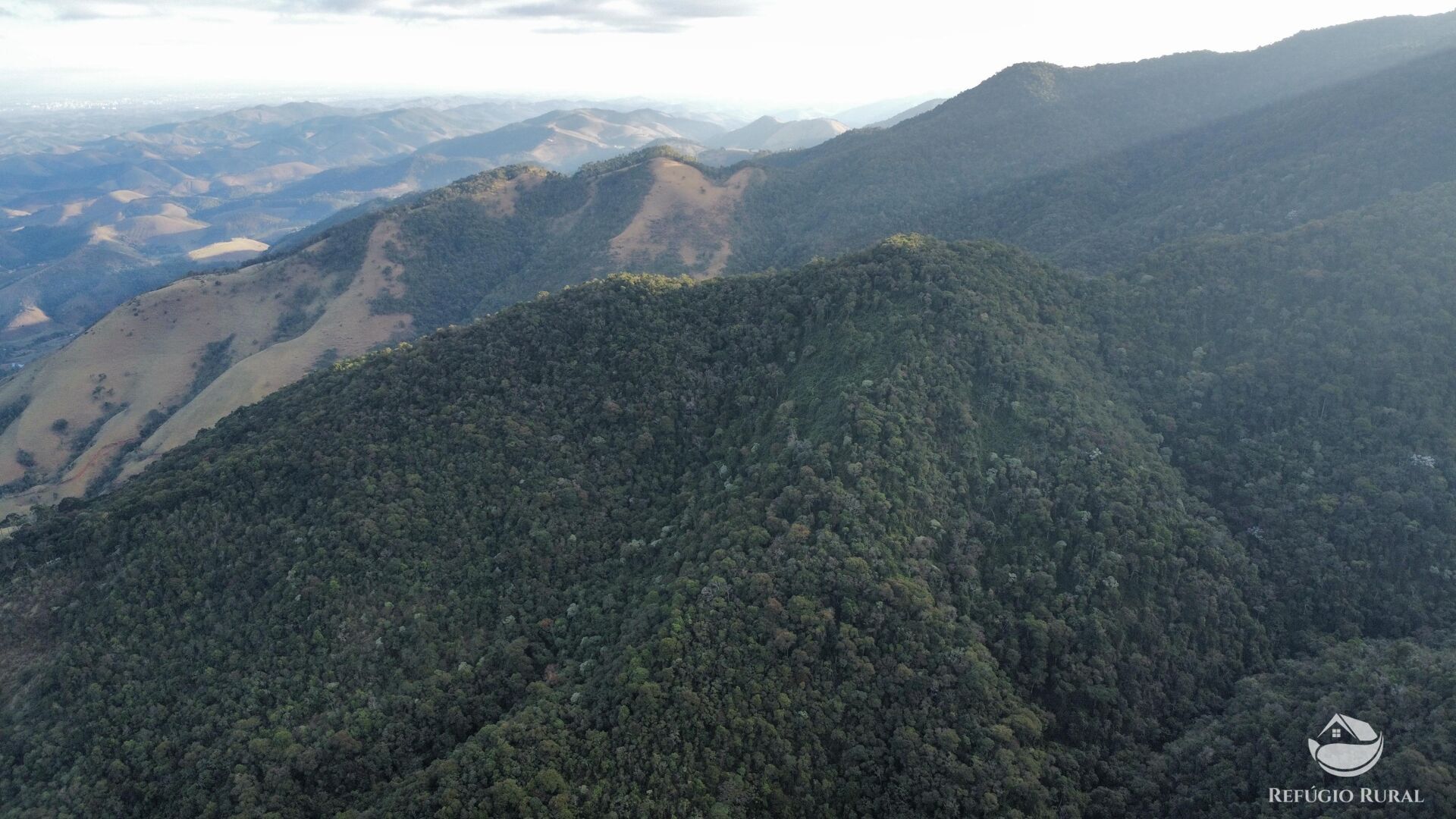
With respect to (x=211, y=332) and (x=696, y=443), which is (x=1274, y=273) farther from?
(x=211, y=332)

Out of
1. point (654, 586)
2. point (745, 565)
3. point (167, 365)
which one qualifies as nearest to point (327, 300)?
point (167, 365)

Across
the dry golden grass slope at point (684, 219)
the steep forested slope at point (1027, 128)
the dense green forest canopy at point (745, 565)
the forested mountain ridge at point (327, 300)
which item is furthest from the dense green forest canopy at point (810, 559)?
the dry golden grass slope at point (684, 219)

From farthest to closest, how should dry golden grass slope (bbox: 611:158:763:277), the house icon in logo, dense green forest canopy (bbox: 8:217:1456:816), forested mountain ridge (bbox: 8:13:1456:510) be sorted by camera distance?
1. dry golden grass slope (bbox: 611:158:763:277)
2. forested mountain ridge (bbox: 8:13:1456:510)
3. dense green forest canopy (bbox: 8:217:1456:816)
4. the house icon in logo

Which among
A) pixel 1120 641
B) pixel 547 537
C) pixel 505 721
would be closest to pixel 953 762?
pixel 1120 641

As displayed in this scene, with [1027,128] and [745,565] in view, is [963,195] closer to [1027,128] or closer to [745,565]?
[1027,128]

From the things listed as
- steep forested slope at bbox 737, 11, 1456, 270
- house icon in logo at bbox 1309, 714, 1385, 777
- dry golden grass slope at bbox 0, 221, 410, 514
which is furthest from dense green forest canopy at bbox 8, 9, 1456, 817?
steep forested slope at bbox 737, 11, 1456, 270

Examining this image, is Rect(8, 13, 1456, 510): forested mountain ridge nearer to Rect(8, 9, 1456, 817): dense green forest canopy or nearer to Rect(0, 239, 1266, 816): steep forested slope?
Rect(8, 9, 1456, 817): dense green forest canopy

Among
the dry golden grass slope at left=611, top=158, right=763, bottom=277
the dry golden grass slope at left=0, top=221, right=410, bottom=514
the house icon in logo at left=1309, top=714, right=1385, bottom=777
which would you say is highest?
the dry golden grass slope at left=611, top=158, right=763, bottom=277
